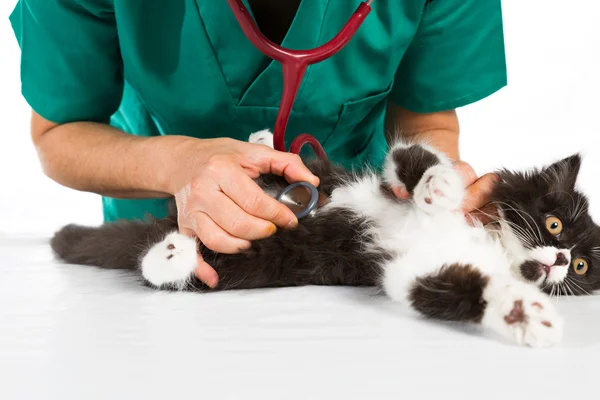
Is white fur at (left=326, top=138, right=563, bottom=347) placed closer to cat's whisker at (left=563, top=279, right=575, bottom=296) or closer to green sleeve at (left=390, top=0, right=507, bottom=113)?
cat's whisker at (left=563, top=279, right=575, bottom=296)

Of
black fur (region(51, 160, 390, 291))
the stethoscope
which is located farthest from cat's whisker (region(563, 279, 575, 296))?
the stethoscope

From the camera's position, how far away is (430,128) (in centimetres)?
183

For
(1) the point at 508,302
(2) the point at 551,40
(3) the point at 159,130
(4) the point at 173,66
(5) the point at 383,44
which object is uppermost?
(2) the point at 551,40

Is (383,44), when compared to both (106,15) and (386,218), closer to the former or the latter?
(386,218)

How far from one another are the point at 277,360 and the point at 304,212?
0.42 meters

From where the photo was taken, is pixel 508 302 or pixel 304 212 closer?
pixel 508 302

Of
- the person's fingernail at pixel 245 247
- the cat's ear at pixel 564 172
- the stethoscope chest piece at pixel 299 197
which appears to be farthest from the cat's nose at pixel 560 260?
the person's fingernail at pixel 245 247

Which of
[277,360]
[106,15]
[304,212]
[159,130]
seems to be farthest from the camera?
[159,130]

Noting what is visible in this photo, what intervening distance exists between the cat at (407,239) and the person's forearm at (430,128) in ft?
1.37

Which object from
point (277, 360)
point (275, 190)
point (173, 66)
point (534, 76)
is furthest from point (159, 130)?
point (534, 76)

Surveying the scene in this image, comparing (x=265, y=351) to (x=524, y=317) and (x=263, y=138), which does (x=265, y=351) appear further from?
(x=263, y=138)

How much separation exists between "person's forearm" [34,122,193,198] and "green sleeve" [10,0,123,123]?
6 cm

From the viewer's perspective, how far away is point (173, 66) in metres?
1.55

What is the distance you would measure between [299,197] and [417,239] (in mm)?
250
